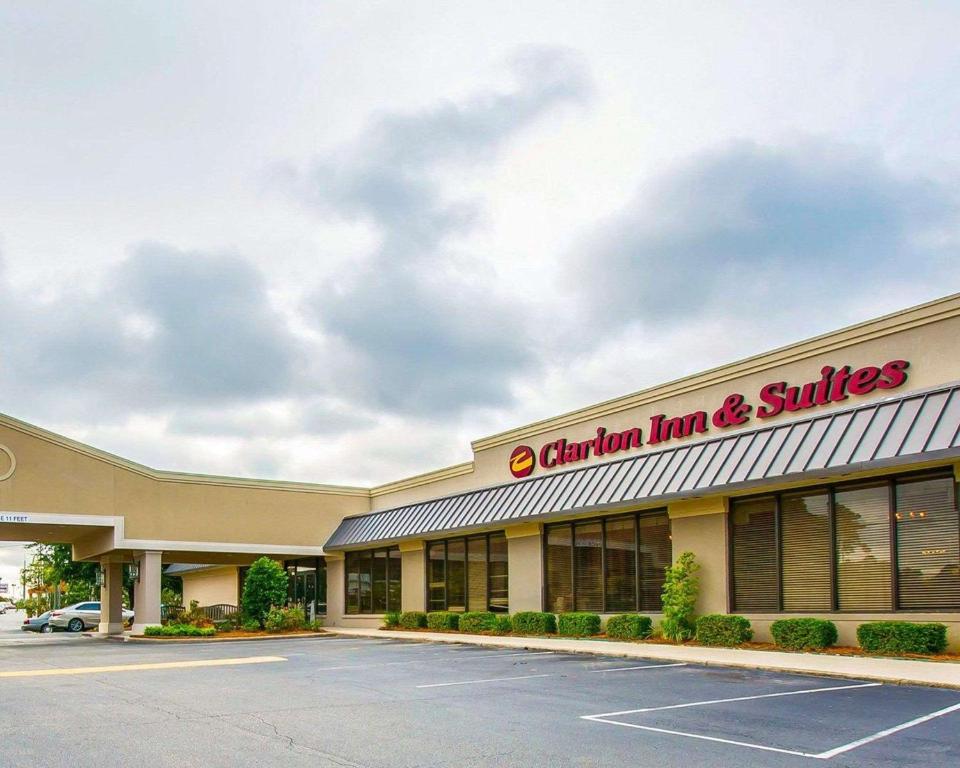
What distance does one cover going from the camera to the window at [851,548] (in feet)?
59.8

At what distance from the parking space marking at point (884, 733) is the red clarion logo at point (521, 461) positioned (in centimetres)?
1886

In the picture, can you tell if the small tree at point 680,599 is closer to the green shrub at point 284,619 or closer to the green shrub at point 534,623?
the green shrub at point 534,623

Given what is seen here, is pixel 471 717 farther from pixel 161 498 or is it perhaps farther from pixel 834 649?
pixel 161 498

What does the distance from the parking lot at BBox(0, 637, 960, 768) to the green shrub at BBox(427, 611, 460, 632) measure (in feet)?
41.0

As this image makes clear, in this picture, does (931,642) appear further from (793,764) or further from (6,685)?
(6,685)

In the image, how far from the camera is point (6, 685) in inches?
614

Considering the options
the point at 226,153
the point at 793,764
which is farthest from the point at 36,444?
the point at 793,764

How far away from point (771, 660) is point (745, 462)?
5.04 metres

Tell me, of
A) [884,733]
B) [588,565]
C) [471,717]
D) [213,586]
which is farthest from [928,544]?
[213,586]

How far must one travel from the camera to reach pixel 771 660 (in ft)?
56.9

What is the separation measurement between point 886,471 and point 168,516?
26.1 m

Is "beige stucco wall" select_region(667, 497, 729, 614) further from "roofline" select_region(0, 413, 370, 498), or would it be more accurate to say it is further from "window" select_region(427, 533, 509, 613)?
"roofline" select_region(0, 413, 370, 498)

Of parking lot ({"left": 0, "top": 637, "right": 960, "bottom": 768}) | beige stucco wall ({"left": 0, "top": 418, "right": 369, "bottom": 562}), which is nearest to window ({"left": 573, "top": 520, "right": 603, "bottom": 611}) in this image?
parking lot ({"left": 0, "top": 637, "right": 960, "bottom": 768})

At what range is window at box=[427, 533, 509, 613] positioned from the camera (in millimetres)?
30594
